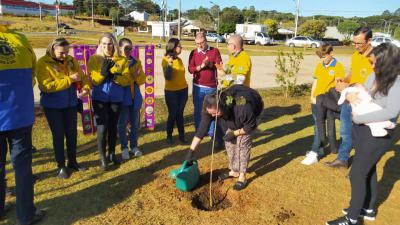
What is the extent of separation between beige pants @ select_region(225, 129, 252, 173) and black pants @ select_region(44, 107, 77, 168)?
2.02m

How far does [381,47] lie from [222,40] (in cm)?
3768

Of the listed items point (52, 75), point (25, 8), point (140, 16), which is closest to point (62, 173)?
point (52, 75)

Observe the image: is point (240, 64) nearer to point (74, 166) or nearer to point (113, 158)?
point (113, 158)

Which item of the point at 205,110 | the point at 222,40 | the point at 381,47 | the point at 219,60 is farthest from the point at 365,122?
the point at 222,40

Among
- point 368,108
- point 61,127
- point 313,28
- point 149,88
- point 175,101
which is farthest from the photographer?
point 313,28

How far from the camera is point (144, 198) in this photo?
4.03 metres

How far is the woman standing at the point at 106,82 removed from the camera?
14.3 feet

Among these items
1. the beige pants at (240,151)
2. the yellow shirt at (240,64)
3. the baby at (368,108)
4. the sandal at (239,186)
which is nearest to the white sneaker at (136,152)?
the beige pants at (240,151)

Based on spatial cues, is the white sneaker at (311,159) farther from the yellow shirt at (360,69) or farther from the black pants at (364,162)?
the black pants at (364,162)

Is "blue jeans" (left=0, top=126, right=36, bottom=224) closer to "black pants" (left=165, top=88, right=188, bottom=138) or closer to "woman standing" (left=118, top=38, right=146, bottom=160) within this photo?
"woman standing" (left=118, top=38, right=146, bottom=160)

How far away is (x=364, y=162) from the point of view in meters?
3.27

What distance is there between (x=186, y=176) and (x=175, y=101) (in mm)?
1884

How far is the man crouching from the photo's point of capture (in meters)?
3.78

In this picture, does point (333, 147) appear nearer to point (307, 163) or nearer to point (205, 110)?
point (307, 163)
